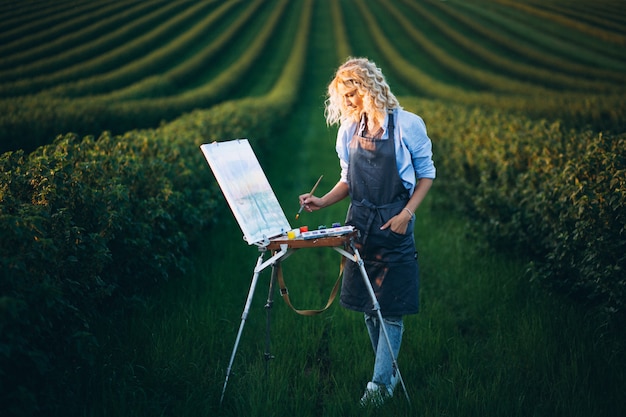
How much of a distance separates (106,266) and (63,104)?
11382 mm

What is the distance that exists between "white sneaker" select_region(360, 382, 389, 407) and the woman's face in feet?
5.77

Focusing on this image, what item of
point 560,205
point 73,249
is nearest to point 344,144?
point 73,249

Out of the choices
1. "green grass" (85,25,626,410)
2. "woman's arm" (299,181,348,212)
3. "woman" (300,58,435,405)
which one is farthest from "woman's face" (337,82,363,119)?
"green grass" (85,25,626,410)

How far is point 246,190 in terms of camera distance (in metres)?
3.57

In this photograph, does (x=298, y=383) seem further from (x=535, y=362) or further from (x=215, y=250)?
(x=215, y=250)

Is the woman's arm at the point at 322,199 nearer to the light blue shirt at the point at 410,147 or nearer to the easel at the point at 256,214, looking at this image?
the easel at the point at 256,214

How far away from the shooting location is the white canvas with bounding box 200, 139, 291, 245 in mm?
3394

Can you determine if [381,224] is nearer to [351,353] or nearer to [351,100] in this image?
[351,100]

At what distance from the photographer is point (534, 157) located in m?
7.20

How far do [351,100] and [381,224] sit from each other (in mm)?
810

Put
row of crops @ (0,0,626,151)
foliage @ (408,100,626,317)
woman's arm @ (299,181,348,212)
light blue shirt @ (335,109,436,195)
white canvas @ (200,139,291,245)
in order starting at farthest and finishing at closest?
1. row of crops @ (0,0,626,151)
2. foliage @ (408,100,626,317)
3. woman's arm @ (299,181,348,212)
4. light blue shirt @ (335,109,436,195)
5. white canvas @ (200,139,291,245)

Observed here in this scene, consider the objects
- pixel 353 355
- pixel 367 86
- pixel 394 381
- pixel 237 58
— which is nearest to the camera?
pixel 367 86

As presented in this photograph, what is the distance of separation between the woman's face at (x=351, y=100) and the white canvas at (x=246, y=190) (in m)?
Answer: 0.69

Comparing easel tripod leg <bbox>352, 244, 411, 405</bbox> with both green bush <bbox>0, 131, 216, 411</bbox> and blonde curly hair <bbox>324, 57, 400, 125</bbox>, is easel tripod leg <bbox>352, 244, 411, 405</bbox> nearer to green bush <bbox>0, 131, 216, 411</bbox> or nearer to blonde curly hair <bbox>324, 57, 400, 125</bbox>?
blonde curly hair <bbox>324, 57, 400, 125</bbox>
